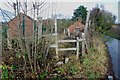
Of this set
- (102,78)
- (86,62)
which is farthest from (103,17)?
(102,78)

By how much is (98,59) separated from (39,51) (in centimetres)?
166

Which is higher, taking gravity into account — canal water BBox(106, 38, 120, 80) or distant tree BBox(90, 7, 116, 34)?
distant tree BBox(90, 7, 116, 34)

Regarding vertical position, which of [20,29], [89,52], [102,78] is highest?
[20,29]

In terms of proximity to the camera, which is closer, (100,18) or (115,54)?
(115,54)

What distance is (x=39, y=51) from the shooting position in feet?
15.7

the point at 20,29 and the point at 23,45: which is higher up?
the point at 20,29

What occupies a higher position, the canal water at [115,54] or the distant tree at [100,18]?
the distant tree at [100,18]

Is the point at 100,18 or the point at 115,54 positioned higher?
the point at 100,18

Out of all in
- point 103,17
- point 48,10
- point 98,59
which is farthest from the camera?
point 103,17

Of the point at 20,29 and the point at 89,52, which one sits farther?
the point at 89,52

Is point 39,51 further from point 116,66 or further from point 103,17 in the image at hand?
point 103,17

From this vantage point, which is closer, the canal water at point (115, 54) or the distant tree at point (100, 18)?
the canal water at point (115, 54)

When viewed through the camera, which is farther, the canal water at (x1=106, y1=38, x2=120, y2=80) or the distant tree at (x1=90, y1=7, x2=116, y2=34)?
the distant tree at (x1=90, y1=7, x2=116, y2=34)

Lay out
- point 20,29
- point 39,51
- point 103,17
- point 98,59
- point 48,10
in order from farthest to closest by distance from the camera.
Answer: point 103,17 < point 98,59 < point 39,51 < point 48,10 < point 20,29
